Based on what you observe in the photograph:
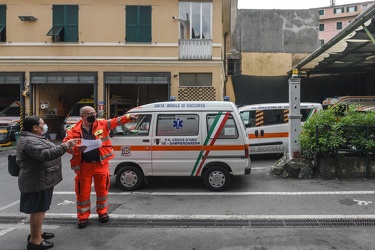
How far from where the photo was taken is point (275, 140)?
35.3 feet

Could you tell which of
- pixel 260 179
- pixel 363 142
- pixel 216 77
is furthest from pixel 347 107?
pixel 216 77

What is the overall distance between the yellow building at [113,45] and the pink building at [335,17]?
178ft

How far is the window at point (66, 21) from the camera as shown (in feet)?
56.9

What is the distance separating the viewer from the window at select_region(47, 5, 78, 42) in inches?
682

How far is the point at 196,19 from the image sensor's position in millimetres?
17453

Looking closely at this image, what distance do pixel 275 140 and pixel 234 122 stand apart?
441 cm

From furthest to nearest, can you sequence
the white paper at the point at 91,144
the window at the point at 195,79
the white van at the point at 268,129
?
the window at the point at 195,79
the white van at the point at 268,129
the white paper at the point at 91,144

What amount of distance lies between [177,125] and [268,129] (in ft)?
15.8

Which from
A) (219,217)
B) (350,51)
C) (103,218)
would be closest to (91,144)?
(103,218)

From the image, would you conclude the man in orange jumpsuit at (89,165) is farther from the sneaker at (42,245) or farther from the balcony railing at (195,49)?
the balcony railing at (195,49)

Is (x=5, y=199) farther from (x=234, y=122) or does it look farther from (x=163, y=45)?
(x=163, y=45)

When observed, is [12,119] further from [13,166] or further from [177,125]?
[13,166]

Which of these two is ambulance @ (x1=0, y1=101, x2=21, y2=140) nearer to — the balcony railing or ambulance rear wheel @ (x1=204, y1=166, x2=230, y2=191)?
the balcony railing

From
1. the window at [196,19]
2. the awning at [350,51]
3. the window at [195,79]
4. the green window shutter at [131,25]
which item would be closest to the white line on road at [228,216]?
the awning at [350,51]
